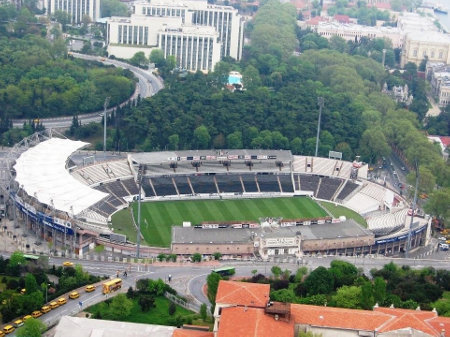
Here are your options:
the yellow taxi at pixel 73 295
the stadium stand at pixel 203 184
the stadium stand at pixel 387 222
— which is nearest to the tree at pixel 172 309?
the yellow taxi at pixel 73 295

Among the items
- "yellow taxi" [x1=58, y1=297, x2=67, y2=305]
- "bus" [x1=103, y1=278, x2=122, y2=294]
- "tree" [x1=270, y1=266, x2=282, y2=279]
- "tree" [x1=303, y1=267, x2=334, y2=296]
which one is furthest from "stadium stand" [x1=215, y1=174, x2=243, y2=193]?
"yellow taxi" [x1=58, y1=297, x2=67, y2=305]

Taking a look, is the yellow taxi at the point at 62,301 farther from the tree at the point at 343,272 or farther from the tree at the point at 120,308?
the tree at the point at 343,272

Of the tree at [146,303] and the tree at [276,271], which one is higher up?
the tree at [276,271]

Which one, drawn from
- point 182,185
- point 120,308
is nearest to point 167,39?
point 182,185

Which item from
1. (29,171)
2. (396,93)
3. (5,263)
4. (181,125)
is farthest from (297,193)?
(396,93)

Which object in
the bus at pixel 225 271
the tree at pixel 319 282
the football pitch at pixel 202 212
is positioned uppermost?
the tree at pixel 319 282

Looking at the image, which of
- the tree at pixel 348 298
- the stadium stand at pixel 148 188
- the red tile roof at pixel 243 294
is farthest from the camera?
the stadium stand at pixel 148 188

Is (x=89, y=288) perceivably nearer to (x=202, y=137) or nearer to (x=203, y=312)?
(x=203, y=312)

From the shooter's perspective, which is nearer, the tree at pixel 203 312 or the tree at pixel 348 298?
the tree at pixel 203 312
